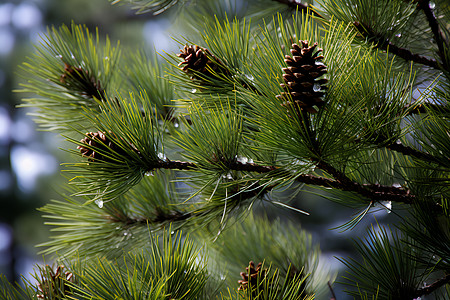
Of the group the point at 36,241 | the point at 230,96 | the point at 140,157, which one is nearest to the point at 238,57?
the point at 230,96

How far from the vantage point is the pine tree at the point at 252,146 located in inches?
17.7

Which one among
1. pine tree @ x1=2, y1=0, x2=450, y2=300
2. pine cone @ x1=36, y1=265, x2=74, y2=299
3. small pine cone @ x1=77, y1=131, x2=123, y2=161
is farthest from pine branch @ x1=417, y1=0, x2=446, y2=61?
pine cone @ x1=36, y1=265, x2=74, y2=299

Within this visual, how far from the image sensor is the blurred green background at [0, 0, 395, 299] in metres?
2.98

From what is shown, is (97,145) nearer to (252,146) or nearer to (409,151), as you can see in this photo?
(252,146)

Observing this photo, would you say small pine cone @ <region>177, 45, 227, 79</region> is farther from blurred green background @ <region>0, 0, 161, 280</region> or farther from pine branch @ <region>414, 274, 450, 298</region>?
blurred green background @ <region>0, 0, 161, 280</region>

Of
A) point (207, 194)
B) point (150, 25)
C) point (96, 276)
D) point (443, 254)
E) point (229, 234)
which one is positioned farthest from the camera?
point (150, 25)

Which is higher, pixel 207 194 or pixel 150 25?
pixel 150 25

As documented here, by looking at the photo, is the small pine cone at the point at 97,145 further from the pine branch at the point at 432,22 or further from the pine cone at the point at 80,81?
the pine branch at the point at 432,22

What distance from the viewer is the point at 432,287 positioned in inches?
22.2

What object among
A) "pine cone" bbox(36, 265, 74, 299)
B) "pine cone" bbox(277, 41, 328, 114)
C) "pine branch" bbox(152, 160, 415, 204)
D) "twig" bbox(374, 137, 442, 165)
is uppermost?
"pine cone" bbox(277, 41, 328, 114)

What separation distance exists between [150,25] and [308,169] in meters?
2.94

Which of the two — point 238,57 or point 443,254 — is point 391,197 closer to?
point 443,254

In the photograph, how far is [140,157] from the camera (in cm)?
52

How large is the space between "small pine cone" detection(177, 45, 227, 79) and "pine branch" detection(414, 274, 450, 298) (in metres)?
0.44
